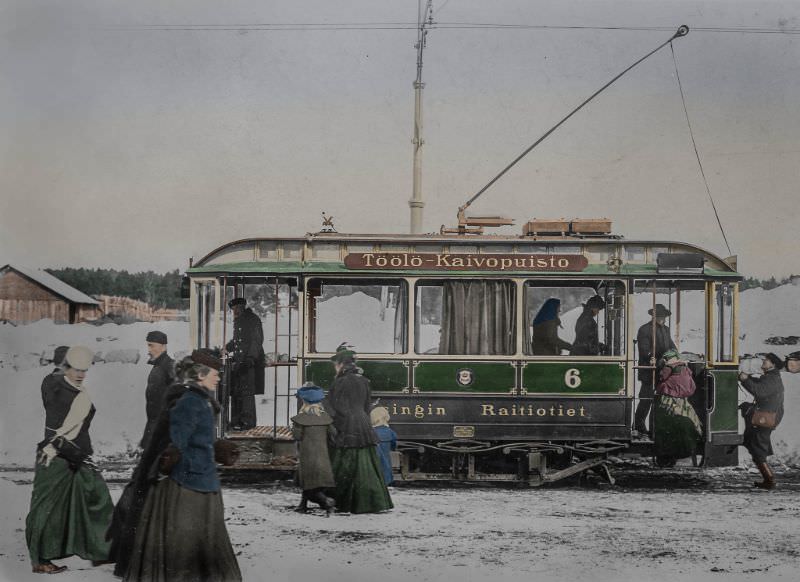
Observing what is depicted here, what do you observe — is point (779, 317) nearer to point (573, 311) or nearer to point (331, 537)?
point (573, 311)

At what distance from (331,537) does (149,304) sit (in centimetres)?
282

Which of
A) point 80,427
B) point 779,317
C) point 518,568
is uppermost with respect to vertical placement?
point 779,317

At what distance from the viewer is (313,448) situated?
823 cm

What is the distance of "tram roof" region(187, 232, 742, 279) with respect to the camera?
8891mm

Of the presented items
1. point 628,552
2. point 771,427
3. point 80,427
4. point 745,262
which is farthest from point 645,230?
point 80,427

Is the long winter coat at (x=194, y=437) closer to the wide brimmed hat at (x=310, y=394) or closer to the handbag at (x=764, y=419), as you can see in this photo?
the wide brimmed hat at (x=310, y=394)

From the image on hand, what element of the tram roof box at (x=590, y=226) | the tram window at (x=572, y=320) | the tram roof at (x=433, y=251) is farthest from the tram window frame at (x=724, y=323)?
the tram roof box at (x=590, y=226)

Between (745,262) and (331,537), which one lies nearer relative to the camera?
(331,537)

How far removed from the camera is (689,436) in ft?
30.2

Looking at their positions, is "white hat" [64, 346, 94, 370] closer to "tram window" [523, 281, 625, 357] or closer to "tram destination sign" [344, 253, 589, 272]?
"tram destination sign" [344, 253, 589, 272]

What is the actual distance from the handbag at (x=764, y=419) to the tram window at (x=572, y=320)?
150 centimetres

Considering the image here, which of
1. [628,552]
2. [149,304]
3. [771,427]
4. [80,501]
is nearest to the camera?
[80,501]

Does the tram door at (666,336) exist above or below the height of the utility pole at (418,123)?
below

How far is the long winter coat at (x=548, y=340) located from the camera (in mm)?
9156
